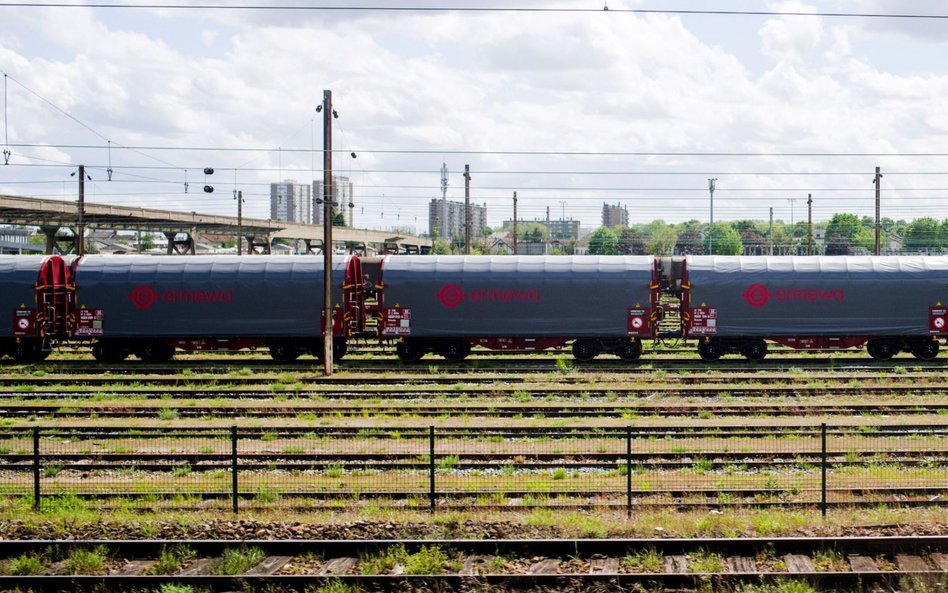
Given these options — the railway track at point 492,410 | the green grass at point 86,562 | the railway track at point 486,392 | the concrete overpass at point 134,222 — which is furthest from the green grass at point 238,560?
the concrete overpass at point 134,222

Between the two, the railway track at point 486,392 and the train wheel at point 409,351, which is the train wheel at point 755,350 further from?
the train wheel at point 409,351

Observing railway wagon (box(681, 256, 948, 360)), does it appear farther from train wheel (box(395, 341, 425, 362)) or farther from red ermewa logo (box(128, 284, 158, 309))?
red ermewa logo (box(128, 284, 158, 309))

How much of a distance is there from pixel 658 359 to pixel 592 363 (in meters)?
2.51

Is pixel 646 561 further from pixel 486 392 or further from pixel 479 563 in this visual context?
pixel 486 392

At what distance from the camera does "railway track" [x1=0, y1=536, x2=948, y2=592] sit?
10414mm

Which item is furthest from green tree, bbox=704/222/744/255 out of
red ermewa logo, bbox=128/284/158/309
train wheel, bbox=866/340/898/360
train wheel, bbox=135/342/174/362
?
red ermewa logo, bbox=128/284/158/309

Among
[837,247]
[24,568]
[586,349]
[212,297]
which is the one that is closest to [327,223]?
[212,297]

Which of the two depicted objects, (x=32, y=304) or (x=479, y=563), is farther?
(x=32, y=304)

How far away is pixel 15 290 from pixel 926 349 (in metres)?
28.6

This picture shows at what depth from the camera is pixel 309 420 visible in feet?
66.9

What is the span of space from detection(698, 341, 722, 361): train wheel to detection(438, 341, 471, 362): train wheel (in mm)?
7375

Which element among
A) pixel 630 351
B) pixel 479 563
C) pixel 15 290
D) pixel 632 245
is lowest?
pixel 479 563

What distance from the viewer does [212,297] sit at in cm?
2906

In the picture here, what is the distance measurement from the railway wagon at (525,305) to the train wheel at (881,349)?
7061mm
